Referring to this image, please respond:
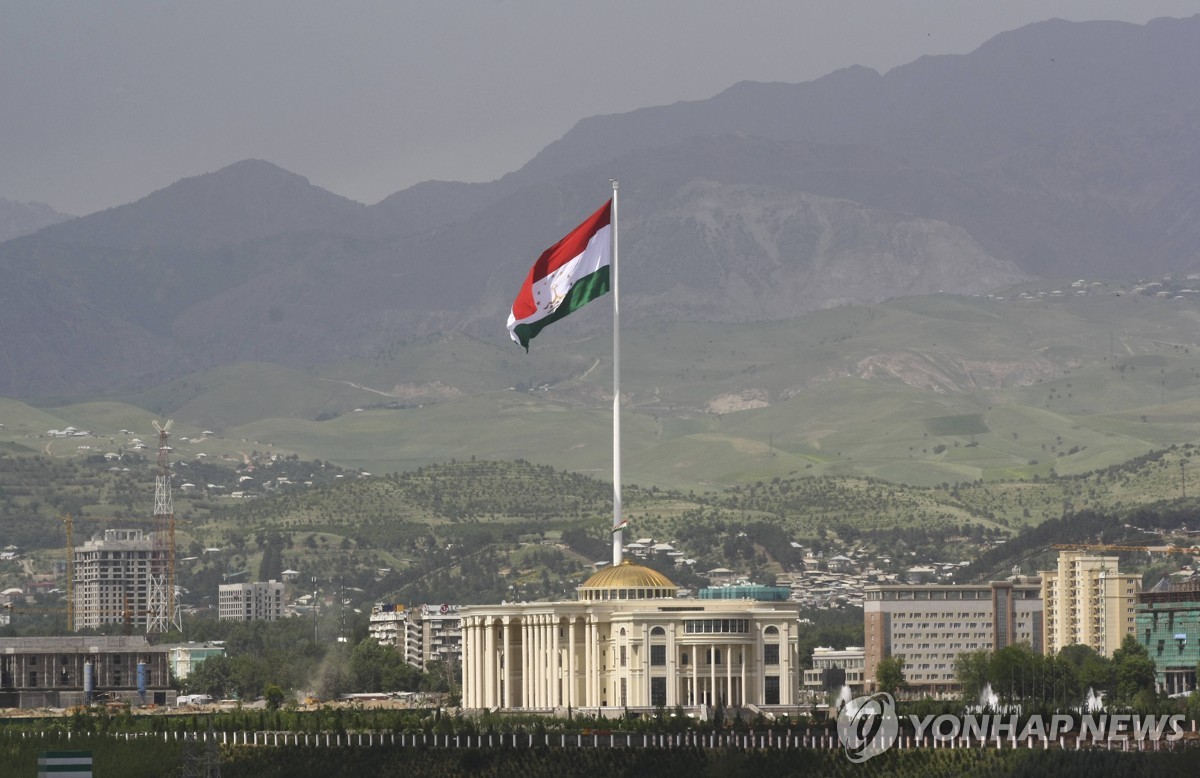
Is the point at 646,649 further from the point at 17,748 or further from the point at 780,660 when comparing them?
the point at 17,748

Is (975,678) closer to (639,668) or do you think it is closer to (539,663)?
(539,663)

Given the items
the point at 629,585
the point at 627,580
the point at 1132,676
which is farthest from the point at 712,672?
the point at 1132,676

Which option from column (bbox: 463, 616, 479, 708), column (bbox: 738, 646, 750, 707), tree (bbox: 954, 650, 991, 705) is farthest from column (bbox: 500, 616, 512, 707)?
tree (bbox: 954, 650, 991, 705)

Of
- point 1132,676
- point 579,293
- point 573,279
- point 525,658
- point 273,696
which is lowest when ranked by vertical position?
point 273,696

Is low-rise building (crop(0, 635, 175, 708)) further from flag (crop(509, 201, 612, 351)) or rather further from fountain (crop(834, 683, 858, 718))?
flag (crop(509, 201, 612, 351))

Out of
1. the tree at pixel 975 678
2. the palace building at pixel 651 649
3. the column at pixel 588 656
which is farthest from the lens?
the tree at pixel 975 678

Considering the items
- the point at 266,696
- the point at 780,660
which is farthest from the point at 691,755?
the point at 266,696

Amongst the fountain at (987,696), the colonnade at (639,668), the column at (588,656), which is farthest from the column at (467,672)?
the fountain at (987,696)

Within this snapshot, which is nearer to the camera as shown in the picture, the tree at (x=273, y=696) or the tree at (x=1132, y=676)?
the tree at (x=273, y=696)

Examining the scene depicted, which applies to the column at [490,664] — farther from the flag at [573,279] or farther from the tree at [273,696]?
the flag at [573,279]
